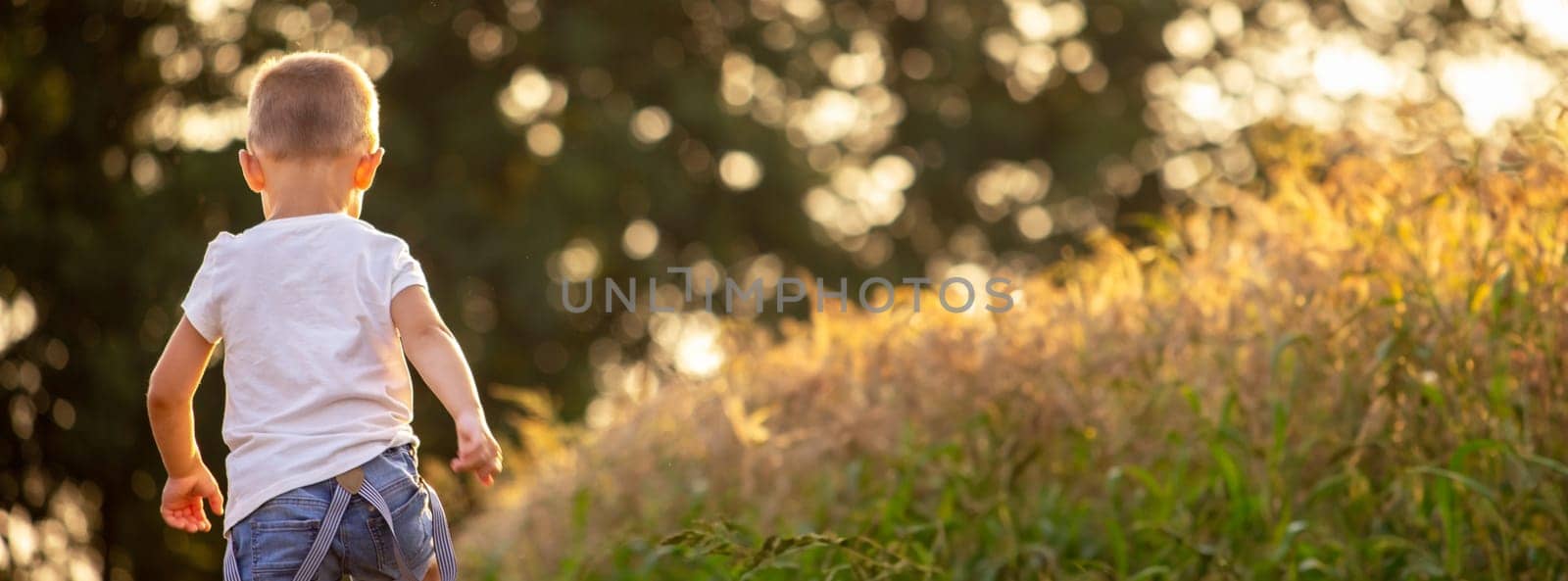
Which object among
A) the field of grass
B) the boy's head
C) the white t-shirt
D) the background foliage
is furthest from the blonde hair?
the background foliage

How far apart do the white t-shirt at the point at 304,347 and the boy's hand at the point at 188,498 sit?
0.54 feet

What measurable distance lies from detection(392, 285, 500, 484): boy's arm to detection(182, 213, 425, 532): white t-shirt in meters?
0.03

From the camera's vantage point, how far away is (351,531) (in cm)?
267

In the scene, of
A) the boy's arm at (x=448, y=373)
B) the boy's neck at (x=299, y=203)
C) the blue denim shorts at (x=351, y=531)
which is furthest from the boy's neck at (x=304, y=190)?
the blue denim shorts at (x=351, y=531)

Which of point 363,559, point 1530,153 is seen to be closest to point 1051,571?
point 1530,153

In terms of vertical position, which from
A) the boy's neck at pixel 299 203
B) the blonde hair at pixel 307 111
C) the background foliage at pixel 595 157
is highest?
the blonde hair at pixel 307 111

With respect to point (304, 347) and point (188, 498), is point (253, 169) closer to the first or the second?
point (304, 347)

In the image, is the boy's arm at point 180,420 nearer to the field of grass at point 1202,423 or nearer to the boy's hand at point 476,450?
the boy's hand at point 476,450

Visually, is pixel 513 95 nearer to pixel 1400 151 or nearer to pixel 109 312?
pixel 109 312

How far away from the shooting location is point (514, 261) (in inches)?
507

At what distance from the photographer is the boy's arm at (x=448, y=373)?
254 cm

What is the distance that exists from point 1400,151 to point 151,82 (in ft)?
31.8

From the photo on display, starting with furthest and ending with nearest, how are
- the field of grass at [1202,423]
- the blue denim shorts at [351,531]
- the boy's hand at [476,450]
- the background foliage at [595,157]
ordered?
1. the background foliage at [595,157]
2. the field of grass at [1202,423]
3. the blue denim shorts at [351,531]
4. the boy's hand at [476,450]

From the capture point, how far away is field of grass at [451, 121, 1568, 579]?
4.30 meters
